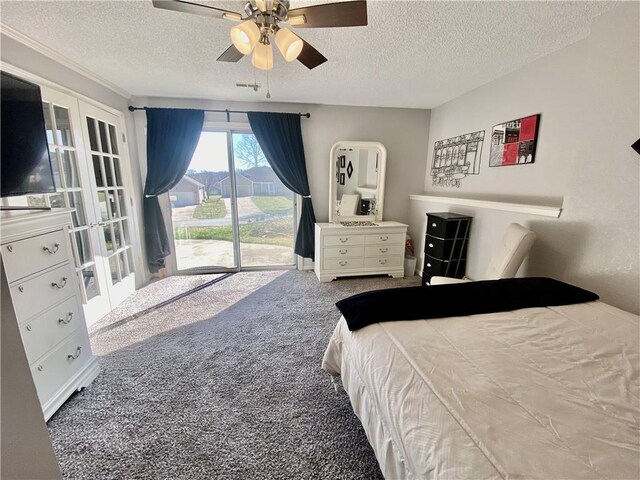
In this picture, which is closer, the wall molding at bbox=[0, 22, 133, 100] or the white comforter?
the white comforter

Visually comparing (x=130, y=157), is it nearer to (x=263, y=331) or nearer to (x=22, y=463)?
(x=263, y=331)

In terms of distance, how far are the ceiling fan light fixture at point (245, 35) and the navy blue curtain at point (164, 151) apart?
2165 mm

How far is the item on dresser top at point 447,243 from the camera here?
2.86 meters

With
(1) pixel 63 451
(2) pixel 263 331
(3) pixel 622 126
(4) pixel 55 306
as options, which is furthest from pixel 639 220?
(4) pixel 55 306

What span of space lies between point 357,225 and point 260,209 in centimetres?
140

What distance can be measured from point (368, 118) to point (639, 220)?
2.90m

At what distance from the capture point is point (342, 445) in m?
1.36

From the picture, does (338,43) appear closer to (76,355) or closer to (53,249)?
(53,249)

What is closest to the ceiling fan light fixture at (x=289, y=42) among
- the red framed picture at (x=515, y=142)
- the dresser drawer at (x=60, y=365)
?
the red framed picture at (x=515, y=142)

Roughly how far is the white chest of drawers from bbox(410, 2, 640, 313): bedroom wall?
3.96ft

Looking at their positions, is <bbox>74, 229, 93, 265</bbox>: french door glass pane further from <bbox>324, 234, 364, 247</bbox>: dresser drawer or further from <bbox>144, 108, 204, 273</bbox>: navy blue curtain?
<bbox>324, 234, 364, 247</bbox>: dresser drawer

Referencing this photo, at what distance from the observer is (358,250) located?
3.54 meters

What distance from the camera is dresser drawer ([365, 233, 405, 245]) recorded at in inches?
139

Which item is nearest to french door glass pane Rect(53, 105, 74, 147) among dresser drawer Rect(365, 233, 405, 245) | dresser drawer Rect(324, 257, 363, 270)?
dresser drawer Rect(324, 257, 363, 270)
